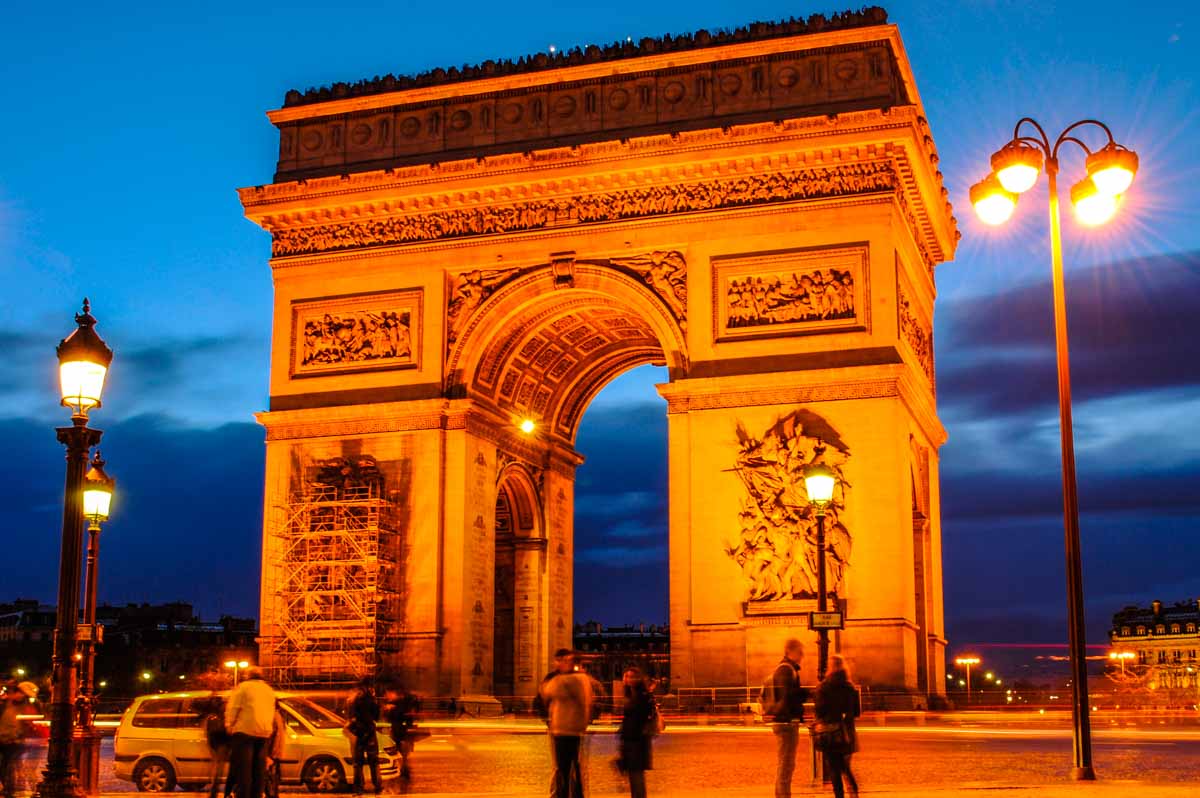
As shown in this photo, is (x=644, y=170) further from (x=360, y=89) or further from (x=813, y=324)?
(x=360, y=89)

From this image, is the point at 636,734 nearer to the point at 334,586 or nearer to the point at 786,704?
the point at 786,704

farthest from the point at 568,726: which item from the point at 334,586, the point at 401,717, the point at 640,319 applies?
the point at 640,319

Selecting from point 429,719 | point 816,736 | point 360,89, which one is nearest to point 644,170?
point 360,89

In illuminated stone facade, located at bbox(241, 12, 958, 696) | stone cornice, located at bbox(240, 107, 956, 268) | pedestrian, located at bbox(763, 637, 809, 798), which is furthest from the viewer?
stone cornice, located at bbox(240, 107, 956, 268)

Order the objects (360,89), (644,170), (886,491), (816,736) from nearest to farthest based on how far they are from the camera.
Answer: (816,736) → (886,491) → (644,170) → (360,89)

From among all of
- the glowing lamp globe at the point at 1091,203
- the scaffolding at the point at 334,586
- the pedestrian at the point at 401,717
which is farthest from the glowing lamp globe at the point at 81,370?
the scaffolding at the point at 334,586

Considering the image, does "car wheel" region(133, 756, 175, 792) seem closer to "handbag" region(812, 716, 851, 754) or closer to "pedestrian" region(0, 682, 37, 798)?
"pedestrian" region(0, 682, 37, 798)

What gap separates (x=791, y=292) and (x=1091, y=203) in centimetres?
1805

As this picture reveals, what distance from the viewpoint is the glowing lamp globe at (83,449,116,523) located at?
21.5m

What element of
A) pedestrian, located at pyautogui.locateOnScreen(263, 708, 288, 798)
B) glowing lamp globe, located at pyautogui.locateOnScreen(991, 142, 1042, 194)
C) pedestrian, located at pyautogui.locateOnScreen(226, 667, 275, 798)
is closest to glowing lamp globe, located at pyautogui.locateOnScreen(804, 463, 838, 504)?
glowing lamp globe, located at pyautogui.locateOnScreen(991, 142, 1042, 194)

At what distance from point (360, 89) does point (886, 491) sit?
56.6 feet

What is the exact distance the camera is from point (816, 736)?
→ 50.0 feet

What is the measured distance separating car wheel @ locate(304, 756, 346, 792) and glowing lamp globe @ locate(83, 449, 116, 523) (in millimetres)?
4713

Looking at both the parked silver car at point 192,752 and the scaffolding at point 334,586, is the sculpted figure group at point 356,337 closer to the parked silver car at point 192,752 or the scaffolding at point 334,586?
the scaffolding at point 334,586
